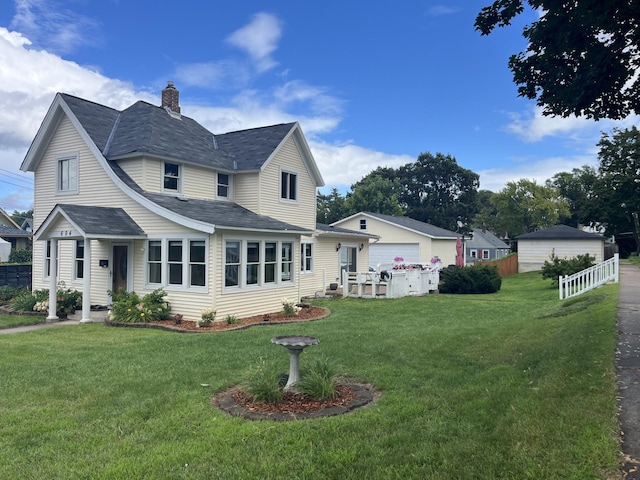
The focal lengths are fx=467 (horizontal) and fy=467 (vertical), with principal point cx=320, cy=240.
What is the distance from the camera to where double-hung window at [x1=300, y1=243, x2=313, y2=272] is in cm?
2070

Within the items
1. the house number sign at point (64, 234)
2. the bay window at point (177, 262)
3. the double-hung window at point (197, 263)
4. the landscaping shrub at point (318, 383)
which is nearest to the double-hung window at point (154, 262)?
the bay window at point (177, 262)

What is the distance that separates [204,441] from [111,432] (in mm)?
1136

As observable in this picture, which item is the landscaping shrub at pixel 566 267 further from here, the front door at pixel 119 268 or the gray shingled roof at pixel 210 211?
the front door at pixel 119 268

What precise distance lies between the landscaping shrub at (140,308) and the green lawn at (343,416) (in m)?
3.18

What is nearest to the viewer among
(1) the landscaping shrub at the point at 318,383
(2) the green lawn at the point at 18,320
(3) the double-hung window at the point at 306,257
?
(1) the landscaping shrub at the point at 318,383

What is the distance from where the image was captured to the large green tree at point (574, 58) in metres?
→ 6.64

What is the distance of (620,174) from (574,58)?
38336 millimetres

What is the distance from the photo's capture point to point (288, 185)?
19594 mm

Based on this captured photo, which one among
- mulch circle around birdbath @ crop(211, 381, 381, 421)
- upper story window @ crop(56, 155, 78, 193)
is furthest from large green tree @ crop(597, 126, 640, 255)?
mulch circle around birdbath @ crop(211, 381, 381, 421)

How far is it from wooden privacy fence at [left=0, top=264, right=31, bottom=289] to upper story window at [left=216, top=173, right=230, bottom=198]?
9.90 meters

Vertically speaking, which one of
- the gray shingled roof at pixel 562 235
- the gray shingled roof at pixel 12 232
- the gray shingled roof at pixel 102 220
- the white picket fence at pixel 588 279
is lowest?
the white picket fence at pixel 588 279

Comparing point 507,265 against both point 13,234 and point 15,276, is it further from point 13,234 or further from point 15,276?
point 13,234

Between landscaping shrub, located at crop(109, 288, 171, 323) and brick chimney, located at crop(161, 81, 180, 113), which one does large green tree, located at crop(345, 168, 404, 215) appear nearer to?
brick chimney, located at crop(161, 81, 180, 113)

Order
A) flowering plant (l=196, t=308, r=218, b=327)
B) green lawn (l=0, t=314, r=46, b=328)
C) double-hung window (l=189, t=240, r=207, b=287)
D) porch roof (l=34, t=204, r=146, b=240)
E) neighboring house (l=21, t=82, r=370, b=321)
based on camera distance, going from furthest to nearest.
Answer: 1. neighboring house (l=21, t=82, r=370, b=321)
2. double-hung window (l=189, t=240, r=207, b=287)
3. porch roof (l=34, t=204, r=146, b=240)
4. green lawn (l=0, t=314, r=46, b=328)
5. flowering plant (l=196, t=308, r=218, b=327)
